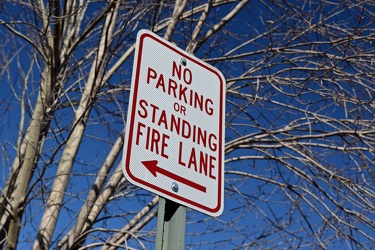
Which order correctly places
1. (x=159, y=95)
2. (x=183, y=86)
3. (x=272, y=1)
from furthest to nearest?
1. (x=272, y=1)
2. (x=183, y=86)
3. (x=159, y=95)

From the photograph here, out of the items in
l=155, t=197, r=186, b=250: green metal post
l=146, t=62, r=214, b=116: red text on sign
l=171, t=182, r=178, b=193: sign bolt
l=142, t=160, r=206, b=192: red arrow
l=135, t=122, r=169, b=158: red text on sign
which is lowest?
l=155, t=197, r=186, b=250: green metal post

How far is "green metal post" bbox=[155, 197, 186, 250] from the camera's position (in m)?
1.42

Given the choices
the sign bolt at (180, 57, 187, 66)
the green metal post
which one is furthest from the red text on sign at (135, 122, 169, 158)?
the sign bolt at (180, 57, 187, 66)

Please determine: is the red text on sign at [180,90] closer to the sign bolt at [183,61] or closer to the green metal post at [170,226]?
the sign bolt at [183,61]

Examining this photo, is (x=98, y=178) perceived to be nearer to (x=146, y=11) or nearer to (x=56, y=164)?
(x=56, y=164)

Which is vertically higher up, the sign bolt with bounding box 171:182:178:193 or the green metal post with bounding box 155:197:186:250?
the sign bolt with bounding box 171:182:178:193

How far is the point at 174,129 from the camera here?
5.15ft

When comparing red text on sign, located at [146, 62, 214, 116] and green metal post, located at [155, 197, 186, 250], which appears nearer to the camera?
green metal post, located at [155, 197, 186, 250]

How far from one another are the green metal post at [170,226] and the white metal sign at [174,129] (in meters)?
0.03

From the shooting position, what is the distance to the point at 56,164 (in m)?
5.52

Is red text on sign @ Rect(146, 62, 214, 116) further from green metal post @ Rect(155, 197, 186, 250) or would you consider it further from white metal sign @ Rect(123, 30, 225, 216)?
green metal post @ Rect(155, 197, 186, 250)

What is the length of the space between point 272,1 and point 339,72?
128 cm

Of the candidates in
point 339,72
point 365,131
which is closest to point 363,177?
point 365,131

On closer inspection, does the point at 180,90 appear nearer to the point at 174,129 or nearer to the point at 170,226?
the point at 174,129
